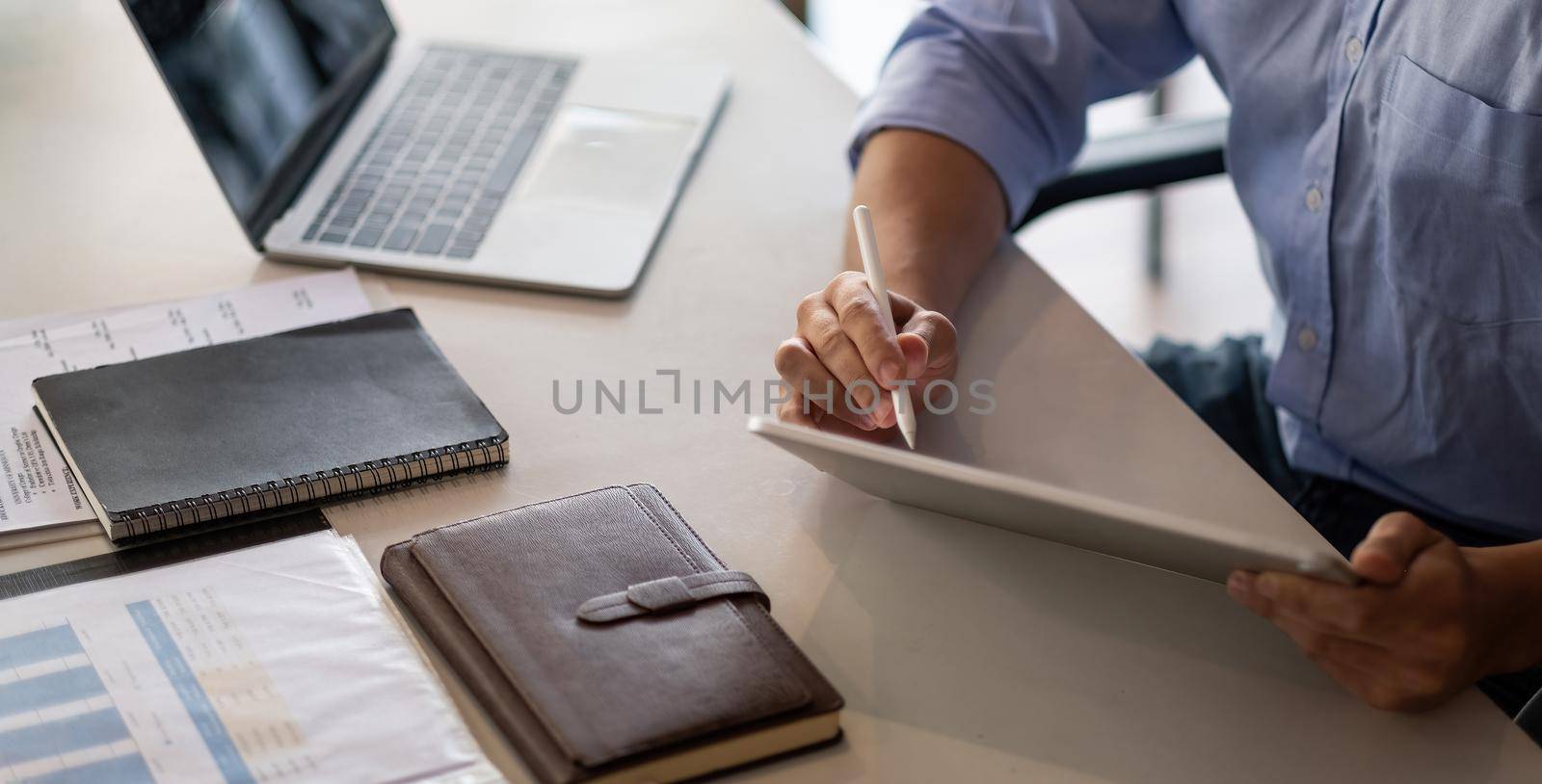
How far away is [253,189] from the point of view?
3.31 feet

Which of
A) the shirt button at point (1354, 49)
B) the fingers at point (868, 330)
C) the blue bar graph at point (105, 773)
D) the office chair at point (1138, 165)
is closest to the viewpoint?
the blue bar graph at point (105, 773)

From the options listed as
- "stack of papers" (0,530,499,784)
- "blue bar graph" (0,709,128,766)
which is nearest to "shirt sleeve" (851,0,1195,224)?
"stack of papers" (0,530,499,784)

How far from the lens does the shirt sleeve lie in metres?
1.07

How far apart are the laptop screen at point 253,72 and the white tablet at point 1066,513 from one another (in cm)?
52

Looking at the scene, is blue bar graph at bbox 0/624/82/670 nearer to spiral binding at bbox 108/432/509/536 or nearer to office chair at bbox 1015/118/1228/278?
spiral binding at bbox 108/432/509/536

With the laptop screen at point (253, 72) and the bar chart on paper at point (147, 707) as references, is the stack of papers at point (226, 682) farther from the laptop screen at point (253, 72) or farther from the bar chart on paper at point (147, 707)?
the laptop screen at point (253, 72)

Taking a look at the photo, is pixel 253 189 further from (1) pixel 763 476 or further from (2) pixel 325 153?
(1) pixel 763 476

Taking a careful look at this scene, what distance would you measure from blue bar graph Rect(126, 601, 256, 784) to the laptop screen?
1.30 ft

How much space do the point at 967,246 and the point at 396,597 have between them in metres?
0.50

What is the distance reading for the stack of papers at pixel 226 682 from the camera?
61 cm

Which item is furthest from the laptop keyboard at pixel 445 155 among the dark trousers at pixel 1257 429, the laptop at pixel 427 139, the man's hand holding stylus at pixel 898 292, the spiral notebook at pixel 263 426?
the dark trousers at pixel 1257 429

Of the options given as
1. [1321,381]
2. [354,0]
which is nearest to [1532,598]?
[1321,381]

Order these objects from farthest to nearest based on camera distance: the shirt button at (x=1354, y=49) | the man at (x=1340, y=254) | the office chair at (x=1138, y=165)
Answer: the office chair at (x=1138, y=165) < the shirt button at (x=1354, y=49) < the man at (x=1340, y=254)

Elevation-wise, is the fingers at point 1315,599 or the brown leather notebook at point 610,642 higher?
the fingers at point 1315,599
